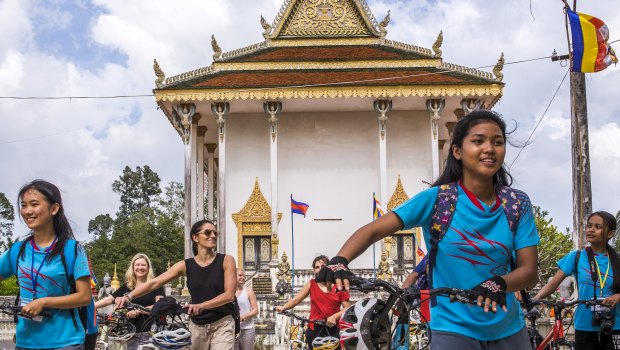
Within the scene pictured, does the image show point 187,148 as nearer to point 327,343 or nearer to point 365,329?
point 327,343

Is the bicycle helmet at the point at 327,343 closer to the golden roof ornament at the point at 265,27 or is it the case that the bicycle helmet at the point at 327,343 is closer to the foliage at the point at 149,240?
the golden roof ornament at the point at 265,27

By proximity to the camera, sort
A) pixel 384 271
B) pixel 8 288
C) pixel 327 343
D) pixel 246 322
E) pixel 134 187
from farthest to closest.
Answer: pixel 134 187, pixel 8 288, pixel 384 271, pixel 246 322, pixel 327 343

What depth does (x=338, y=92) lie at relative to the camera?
2570 centimetres

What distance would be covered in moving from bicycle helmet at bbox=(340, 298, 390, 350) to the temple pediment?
2656cm

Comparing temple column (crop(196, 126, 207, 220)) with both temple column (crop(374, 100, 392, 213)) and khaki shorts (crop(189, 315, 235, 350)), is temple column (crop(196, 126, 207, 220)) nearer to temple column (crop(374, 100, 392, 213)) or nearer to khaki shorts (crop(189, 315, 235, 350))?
temple column (crop(374, 100, 392, 213))

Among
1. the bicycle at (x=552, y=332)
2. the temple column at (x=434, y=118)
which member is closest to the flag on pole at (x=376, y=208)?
the temple column at (x=434, y=118)

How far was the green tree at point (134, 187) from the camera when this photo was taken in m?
74.0

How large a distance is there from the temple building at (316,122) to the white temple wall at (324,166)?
0.03 meters

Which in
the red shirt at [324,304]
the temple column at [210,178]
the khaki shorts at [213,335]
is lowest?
the khaki shorts at [213,335]

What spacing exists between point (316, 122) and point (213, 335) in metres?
22.3

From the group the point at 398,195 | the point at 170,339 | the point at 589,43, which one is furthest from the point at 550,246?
the point at 170,339

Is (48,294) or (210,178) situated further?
(210,178)

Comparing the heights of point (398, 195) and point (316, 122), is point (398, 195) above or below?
below

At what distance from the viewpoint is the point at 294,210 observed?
85.6 ft
